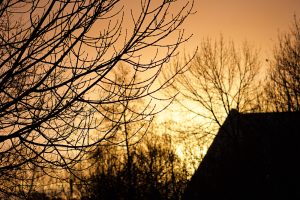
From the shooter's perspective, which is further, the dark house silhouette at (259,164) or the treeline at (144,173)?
the treeline at (144,173)

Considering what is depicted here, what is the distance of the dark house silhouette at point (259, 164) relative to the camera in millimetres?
16188

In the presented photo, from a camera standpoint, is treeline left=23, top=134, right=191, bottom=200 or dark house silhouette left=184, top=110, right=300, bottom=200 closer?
dark house silhouette left=184, top=110, right=300, bottom=200

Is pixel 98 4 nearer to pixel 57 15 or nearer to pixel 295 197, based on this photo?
pixel 57 15

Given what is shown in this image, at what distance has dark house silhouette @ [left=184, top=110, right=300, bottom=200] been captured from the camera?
16.2 meters

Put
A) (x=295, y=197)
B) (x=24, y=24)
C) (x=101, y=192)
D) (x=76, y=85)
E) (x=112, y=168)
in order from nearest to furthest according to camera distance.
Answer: (x=76, y=85)
(x=24, y=24)
(x=295, y=197)
(x=101, y=192)
(x=112, y=168)

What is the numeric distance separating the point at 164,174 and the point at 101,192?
6168 mm

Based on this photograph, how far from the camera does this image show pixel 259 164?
16.8m

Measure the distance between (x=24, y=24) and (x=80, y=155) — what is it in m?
2.60

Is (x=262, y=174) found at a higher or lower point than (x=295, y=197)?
higher

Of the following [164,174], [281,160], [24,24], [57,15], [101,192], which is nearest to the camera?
[57,15]

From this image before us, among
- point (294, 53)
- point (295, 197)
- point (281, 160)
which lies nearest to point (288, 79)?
point (294, 53)

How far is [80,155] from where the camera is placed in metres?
4.03

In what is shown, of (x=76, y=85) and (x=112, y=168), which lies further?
(x=112, y=168)

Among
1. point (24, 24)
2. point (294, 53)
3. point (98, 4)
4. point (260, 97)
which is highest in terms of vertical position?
point (294, 53)
